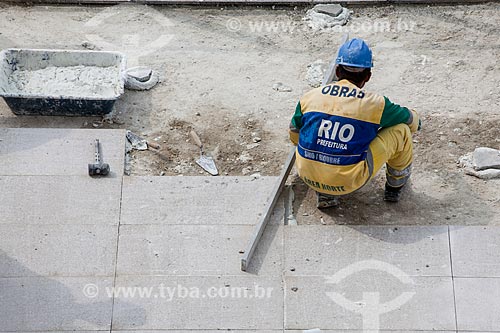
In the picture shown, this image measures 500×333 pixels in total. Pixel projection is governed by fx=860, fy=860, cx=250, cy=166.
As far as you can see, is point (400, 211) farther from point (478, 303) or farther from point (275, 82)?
point (275, 82)

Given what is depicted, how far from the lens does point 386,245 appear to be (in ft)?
21.3

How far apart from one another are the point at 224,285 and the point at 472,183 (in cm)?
231

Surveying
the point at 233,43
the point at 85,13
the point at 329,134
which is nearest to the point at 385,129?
the point at 329,134

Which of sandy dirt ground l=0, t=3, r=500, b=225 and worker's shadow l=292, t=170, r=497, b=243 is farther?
sandy dirt ground l=0, t=3, r=500, b=225

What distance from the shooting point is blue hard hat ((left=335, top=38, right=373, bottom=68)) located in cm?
633

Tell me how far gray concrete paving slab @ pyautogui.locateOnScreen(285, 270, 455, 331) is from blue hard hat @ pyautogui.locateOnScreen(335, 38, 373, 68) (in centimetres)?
154

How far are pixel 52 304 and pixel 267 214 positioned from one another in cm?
174

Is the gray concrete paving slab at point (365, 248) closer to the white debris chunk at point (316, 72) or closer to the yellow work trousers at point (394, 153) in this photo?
the yellow work trousers at point (394, 153)

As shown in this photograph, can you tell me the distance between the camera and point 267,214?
21.8 ft

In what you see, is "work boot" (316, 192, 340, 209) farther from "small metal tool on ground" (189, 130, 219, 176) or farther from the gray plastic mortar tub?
the gray plastic mortar tub

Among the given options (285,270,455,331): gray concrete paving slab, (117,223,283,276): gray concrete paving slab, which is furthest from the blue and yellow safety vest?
(285,270,455,331): gray concrete paving slab

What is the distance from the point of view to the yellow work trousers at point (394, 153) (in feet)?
21.2

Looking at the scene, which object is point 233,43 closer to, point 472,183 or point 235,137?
point 235,137

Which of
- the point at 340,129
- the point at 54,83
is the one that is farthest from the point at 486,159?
the point at 54,83
